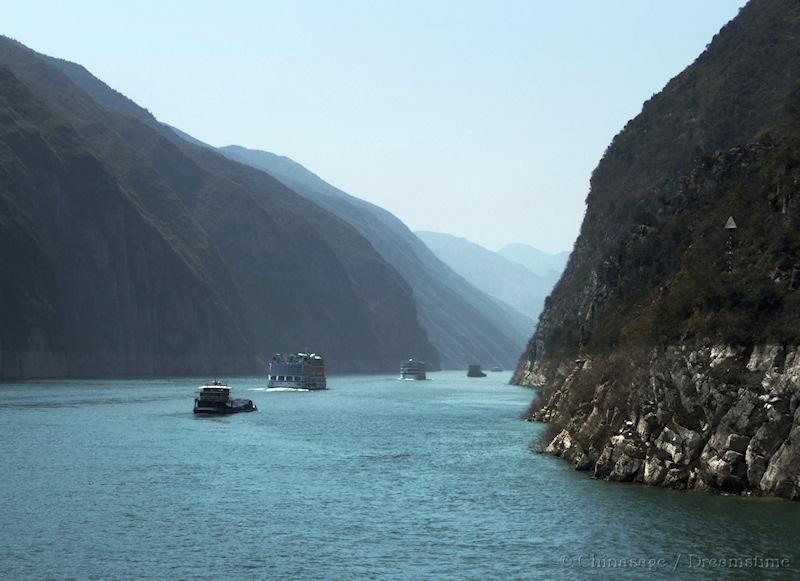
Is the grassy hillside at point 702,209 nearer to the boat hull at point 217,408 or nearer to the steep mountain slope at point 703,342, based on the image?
the steep mountain slope at point 703,342

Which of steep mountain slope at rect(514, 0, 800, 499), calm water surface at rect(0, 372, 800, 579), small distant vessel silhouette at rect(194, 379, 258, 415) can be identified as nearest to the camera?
calm water surface at rect(0, 372, 800, 579)

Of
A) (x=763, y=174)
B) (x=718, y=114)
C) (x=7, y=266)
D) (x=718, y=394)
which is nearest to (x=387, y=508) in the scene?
(x=718, y=394)

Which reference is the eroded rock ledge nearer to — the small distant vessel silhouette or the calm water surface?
the calm water surface

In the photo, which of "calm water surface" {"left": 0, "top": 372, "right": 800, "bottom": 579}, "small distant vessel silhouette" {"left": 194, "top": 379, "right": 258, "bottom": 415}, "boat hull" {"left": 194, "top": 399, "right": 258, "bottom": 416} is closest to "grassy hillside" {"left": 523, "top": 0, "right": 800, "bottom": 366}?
"calm water surface" {"left": 0, "top": 372, "right": 800, "bottom": 579}

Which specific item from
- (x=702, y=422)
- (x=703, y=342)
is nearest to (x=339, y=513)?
(x=702, y=422)

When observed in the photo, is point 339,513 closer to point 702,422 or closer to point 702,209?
point 702,422

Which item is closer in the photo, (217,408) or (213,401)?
(213,401)
